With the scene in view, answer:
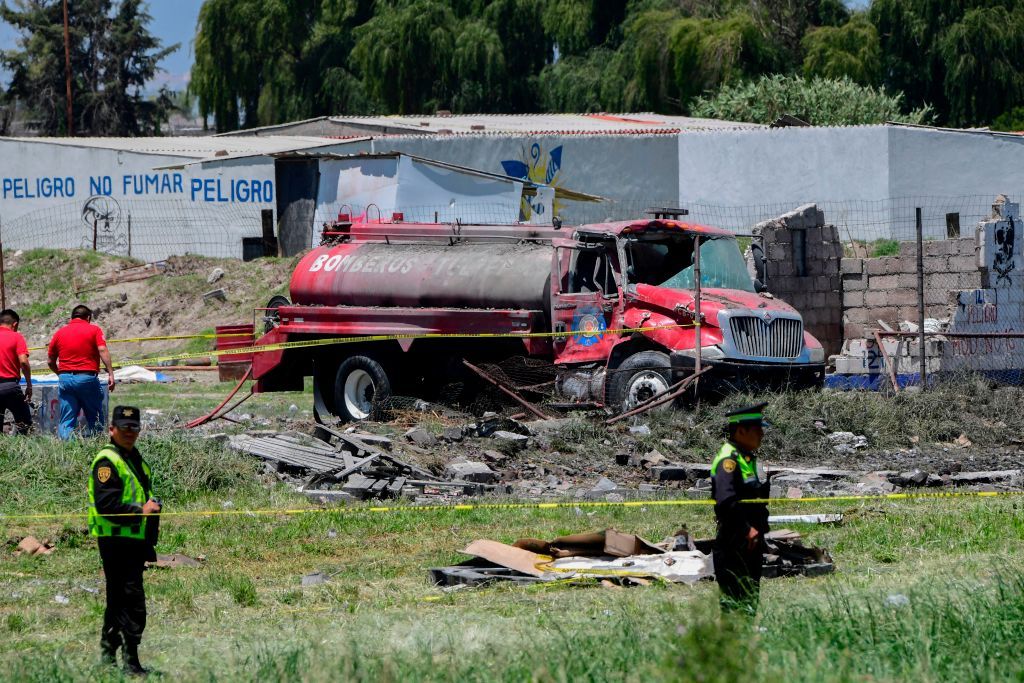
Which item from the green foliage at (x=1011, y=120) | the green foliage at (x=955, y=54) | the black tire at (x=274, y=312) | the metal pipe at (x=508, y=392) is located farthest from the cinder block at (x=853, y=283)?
the green foliage at (x=955, y=54)

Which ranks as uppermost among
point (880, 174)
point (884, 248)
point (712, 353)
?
point (880, 174)

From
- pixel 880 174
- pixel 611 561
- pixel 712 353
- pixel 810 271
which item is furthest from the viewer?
pixel 880 174

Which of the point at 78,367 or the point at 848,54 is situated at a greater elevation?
the point at 848,54

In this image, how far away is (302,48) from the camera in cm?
5734

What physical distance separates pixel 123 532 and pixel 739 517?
3221 millimetres

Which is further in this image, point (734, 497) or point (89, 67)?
point (89, 67)

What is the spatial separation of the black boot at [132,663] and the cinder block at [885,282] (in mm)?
16348

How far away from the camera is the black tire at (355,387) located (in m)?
19.5

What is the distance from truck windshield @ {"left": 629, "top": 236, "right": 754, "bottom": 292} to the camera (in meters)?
17.6

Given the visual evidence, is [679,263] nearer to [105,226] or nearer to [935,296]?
[935,296]

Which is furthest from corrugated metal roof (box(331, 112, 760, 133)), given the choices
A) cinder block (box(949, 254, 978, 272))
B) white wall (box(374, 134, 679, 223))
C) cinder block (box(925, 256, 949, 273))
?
cinder block (box(949, 254, 978, 272))

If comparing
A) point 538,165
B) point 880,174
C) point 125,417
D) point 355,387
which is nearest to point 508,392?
point 355,387

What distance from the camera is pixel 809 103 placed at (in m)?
43.2

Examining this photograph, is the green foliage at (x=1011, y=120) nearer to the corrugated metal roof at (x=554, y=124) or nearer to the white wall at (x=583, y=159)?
the corrugated metal roof at (x=554, y=124)
